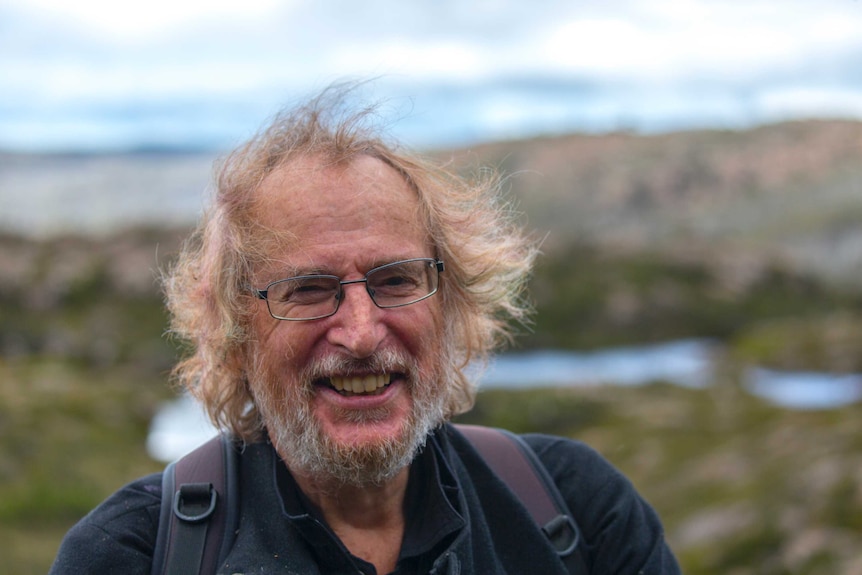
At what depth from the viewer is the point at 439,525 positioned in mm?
3758

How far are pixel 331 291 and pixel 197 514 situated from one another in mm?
1083

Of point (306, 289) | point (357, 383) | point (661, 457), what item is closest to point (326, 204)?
point (306, 289)

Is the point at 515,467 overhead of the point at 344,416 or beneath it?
beneath

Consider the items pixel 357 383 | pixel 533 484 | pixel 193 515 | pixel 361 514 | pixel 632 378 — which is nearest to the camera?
pixel 193 515

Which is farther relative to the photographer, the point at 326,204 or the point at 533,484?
the point at 533,484

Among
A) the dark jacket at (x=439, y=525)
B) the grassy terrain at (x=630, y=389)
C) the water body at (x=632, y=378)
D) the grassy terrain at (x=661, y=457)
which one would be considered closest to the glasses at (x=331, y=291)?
the dark jacket at (x=439, y=525)

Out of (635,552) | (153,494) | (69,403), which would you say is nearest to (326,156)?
(153,494)

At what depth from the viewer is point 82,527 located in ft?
11.3

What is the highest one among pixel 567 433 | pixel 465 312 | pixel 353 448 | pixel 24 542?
pixel 465 312

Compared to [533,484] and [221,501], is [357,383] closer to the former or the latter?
[221,501]

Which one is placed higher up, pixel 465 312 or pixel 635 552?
pixel 465 312

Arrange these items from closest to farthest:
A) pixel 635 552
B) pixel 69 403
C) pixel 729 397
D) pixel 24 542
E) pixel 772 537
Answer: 1. pixel 635 552
2. pixel 772 537
3. pixel 24 542
4. pixel 69 403
5. pixel 729 397

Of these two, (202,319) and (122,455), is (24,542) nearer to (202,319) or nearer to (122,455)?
(122,455)

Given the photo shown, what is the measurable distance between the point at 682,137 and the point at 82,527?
172 metres
